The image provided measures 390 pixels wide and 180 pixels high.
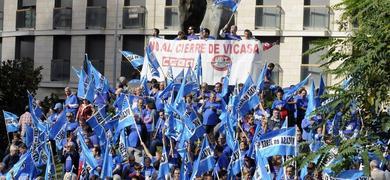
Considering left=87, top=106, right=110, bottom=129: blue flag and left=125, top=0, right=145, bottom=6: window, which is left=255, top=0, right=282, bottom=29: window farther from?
left=87, top=106, right=110, bottom=129: blue flag

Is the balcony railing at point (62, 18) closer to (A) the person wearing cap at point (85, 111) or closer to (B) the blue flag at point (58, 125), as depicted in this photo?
(A) the person wearing cap at point (85, 111)

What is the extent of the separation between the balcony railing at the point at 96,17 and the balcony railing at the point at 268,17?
773 cm

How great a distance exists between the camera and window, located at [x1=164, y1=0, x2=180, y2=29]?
45188mm

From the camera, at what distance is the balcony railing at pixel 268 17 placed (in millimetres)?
43312

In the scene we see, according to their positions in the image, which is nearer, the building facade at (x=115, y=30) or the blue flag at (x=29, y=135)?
the blue flag at (x=29, y=135)

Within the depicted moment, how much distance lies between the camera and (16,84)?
30906mm

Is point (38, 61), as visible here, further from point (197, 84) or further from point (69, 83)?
point (197, 84)

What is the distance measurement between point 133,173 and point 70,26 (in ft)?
100

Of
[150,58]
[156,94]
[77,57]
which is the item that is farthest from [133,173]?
[77,57]

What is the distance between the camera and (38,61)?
48.5 meters

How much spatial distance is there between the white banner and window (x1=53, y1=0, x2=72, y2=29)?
25609 mm

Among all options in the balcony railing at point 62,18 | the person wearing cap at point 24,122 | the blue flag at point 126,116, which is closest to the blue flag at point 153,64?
the blue flag at point 126,116

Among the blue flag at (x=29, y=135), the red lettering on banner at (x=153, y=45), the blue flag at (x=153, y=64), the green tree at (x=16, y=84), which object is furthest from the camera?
the green tree at (x=16, y=84)

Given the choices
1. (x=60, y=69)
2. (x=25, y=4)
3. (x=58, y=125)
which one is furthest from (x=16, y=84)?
(x=25, y=4)
